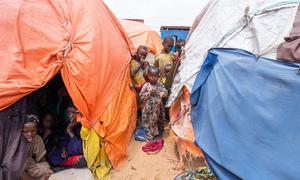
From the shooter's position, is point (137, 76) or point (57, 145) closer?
point (57, 145)

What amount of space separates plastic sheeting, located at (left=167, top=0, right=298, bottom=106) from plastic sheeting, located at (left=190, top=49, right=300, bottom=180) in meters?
0.20

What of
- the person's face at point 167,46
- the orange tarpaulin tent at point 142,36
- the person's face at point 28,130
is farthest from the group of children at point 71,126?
the orange tarpaulin tent at point 142,36

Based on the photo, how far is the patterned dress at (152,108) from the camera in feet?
16.6

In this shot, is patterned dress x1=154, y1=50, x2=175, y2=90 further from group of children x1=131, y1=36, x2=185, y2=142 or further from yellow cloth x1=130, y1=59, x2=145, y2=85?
yellow cloth x1=130, y1=59, x2=145, y2=85

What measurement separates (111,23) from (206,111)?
269cm

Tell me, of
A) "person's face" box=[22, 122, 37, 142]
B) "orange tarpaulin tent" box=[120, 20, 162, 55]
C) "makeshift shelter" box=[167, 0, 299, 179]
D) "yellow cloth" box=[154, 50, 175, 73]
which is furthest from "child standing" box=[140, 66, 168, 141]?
Answer: "orange tarpaulin tent" box=[120, 20, 162, 55]

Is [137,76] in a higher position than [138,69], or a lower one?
lower

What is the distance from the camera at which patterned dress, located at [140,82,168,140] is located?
5.07m

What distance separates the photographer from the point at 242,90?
10.1 feet

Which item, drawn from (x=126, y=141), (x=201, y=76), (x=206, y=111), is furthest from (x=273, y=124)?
(x=126, y=141)

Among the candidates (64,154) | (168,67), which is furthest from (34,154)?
(168,67)

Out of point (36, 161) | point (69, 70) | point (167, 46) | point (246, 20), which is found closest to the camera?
point (246, 20)

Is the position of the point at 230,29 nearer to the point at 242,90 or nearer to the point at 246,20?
the point at 246,20

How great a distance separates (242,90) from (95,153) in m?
2.24
